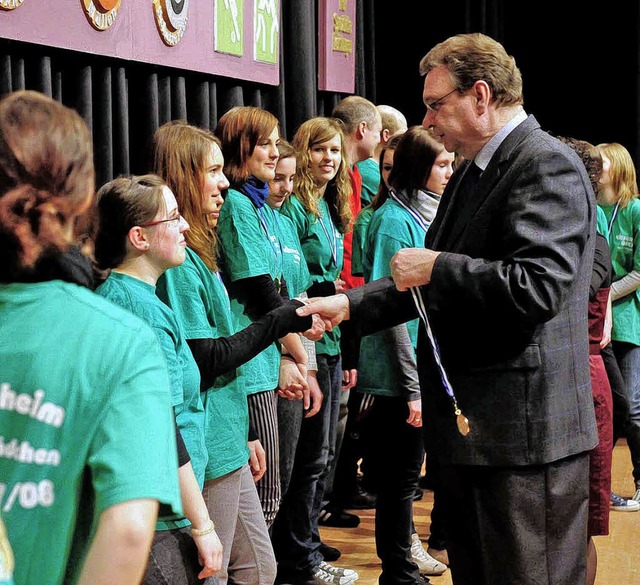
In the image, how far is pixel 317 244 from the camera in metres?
3.32

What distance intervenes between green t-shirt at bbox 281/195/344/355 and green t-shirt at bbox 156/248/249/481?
1027 millimetres

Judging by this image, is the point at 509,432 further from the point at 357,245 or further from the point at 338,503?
the point at 338,503

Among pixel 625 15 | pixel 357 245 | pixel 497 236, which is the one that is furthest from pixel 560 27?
pixel 497 236

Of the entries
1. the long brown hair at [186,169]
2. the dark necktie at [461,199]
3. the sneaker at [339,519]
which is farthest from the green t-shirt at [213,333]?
the sneaker at [339,519]

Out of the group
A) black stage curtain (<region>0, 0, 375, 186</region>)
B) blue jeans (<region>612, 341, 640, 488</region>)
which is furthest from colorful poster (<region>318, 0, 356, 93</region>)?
blue jeans (<region>612, 341, 640, 488</region>)

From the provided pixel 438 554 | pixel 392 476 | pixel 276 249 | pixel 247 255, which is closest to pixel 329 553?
pixel 438 554

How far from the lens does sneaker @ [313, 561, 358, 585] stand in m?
3.31

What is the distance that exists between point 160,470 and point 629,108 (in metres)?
7.17

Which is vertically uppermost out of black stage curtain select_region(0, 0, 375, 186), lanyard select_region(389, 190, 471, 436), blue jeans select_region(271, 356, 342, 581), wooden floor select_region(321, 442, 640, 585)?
black stage curtain select_region(0, 0, 375, 186)

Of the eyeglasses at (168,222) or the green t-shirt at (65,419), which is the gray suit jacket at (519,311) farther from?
the green t-shirt at (65,419)

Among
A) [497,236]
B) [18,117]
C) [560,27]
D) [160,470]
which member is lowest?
[160,470]

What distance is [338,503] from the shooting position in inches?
167

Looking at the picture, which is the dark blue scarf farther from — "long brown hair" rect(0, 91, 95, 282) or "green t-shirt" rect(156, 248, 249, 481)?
"long brown hair" rect(0, 91, 95, 282)

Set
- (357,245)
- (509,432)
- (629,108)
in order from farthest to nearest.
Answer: (629,108) < (357,245) < (509,432)
